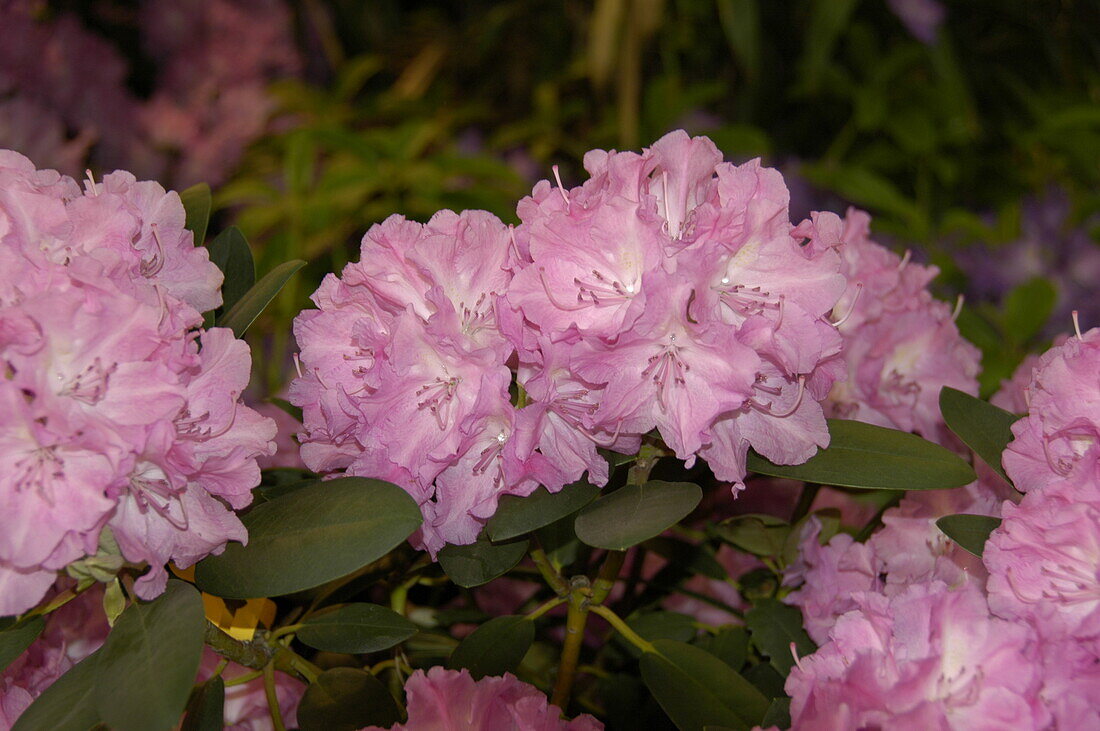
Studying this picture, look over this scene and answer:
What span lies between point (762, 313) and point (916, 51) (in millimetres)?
1781

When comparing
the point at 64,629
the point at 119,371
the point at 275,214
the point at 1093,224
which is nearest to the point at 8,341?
the point at 119,371

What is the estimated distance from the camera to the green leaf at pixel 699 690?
562mm

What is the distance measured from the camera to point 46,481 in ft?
1.47

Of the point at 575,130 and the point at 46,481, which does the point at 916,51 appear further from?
the point at 46,481

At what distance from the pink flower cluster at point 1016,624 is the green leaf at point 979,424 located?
5 cm

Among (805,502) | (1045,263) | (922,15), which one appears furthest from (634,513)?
(922,15)

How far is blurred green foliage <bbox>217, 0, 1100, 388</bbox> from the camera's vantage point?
1728mm

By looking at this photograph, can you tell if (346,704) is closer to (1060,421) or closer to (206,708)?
(206,708)

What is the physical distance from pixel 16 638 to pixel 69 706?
0.06 metres

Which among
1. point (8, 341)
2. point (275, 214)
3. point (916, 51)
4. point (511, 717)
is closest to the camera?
point (8, 341)

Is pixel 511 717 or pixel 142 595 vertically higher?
pixel 142 595

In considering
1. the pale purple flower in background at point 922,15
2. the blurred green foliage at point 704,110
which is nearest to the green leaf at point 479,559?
the blurred green foliage at point 704,110

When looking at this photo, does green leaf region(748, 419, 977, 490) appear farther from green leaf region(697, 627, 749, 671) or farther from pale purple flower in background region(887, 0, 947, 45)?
pale purple flower in background region(887, 0, 947, 45)

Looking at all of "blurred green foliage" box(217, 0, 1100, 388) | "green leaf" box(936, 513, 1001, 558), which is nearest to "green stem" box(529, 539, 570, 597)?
"green leaf" box(936, 513, 1001, 558)
